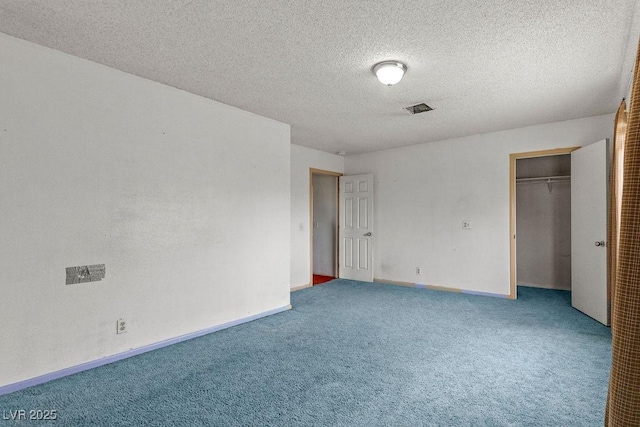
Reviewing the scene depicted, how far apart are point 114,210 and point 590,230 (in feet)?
17.2

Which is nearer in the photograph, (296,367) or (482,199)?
(296,367)

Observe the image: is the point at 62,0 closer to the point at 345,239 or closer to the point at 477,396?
the point at 477,396

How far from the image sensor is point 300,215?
5984 millimetres

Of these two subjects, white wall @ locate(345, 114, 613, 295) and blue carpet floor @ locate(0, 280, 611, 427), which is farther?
white wall @ locate(345, 114, 613, 295)

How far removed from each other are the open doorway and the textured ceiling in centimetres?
198

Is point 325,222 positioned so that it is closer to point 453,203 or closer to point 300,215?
point 300,215

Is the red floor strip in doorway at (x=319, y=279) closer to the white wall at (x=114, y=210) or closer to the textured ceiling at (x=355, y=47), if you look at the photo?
the white wall at (x=114, y=210)

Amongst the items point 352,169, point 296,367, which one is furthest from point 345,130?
point 296,367

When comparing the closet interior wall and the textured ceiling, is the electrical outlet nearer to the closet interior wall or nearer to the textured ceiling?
the textured ceiling

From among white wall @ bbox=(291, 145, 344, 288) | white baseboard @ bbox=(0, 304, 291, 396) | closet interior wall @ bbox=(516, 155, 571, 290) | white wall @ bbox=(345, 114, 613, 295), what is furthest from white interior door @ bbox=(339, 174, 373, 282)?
white baseboard @ bbox=(0, 304, 291, 396)

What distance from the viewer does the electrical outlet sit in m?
2.92

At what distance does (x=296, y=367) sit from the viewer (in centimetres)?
276

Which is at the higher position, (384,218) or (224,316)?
(384,218)

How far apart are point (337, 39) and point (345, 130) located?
8.30 feet
